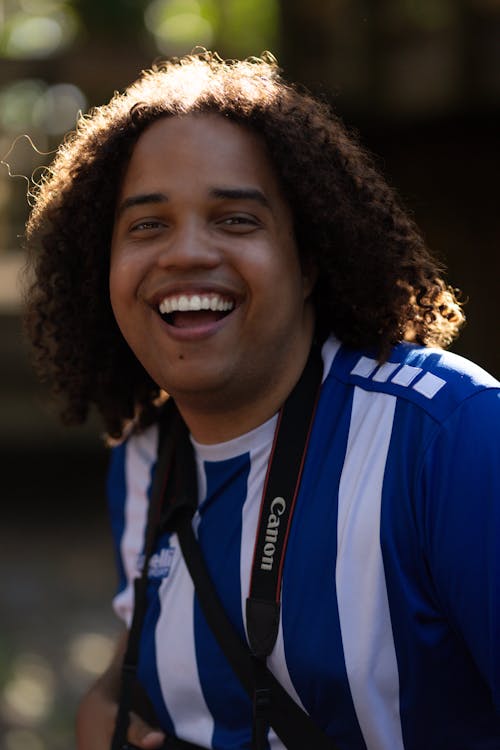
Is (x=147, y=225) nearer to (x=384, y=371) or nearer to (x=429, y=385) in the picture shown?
(x=384, y=371)

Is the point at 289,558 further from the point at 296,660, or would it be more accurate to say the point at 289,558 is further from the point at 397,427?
the point at 397,427

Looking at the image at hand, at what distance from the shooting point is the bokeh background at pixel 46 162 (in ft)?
17.6

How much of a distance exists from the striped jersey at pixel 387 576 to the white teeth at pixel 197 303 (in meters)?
0.31

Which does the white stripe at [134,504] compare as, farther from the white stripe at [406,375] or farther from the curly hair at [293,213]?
the white stripe at [406,375]

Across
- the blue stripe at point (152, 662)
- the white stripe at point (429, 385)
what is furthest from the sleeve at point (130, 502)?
the white stripe at point (429, 385)

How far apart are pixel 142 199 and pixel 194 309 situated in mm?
288

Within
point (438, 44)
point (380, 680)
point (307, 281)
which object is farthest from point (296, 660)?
point (438, 44)

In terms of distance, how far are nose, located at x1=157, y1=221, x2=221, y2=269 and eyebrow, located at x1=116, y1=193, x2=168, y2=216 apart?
8cm

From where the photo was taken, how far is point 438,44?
585 cm

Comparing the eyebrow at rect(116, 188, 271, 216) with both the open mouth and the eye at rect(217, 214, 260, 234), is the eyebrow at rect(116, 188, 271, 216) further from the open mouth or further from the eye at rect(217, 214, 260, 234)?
the open mouth

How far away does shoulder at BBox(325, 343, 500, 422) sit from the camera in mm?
2049

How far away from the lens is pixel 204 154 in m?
2.27

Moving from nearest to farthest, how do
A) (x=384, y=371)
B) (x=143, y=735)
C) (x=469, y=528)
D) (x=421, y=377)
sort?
(x=469, y=528)
(x=421, y=377)
(x=384, y=371)
(x=143, y=735)

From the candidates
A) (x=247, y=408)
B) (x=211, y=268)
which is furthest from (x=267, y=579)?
(x=211, y=268)
